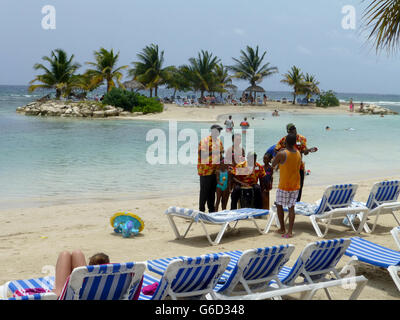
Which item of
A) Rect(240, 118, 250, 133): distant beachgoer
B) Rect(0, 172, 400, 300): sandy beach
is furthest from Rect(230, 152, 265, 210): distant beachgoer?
Rect(240, 118, 250, 133): distant beachgoer

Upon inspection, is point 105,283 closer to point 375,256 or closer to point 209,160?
point 375,256

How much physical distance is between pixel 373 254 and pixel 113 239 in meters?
3.65

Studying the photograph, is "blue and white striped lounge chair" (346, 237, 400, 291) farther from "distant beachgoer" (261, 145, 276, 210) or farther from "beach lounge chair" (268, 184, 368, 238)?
"distant beachgoer" (261, 145, 276, 210)

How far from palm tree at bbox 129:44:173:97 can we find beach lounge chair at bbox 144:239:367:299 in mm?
49472

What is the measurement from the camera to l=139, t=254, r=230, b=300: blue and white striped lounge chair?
3668 millimetres

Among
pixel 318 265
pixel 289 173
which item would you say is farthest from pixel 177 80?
pixel 318 265

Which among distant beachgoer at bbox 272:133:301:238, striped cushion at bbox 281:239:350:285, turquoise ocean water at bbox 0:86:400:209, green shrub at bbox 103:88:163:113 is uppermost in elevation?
green shrub at bbox 103:88:163:113

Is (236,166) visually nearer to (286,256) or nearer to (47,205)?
(286,256)

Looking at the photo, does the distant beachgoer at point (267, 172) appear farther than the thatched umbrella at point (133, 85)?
No

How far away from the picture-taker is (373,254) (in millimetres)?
5203

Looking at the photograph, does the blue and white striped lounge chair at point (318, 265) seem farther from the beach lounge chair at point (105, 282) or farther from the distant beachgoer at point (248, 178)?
the distant beachgoer at point (248, 178)

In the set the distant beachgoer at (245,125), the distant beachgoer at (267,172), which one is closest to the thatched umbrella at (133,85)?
the distant beachgoer at (245,125)

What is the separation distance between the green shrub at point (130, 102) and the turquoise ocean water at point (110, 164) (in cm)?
1127

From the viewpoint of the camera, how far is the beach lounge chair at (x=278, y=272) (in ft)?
13.4
